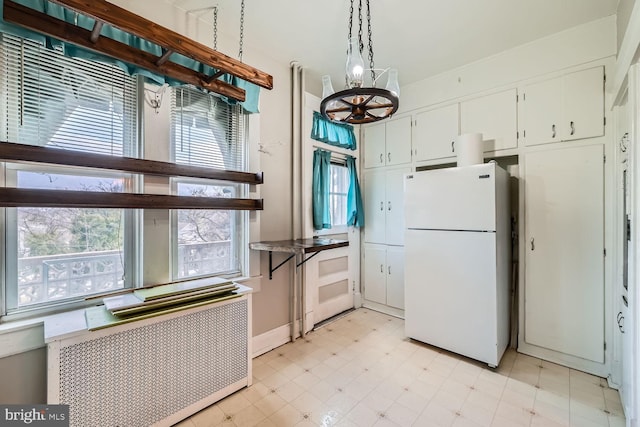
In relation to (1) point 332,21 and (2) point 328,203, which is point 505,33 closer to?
(1) point 332,21

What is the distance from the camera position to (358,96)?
4.73ft

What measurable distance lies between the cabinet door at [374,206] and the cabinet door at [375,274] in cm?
16

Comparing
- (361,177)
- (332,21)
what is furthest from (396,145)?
(332,21)

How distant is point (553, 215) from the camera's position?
94.2 inches

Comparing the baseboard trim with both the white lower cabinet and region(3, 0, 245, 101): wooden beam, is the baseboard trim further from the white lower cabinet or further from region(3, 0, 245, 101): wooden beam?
region(3, 0, 245, 101): wooden beam

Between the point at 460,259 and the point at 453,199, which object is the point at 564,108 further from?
the point at 460,259

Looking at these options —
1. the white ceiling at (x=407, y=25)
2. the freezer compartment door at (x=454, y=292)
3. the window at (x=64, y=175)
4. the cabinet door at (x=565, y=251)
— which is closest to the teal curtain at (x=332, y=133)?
the white ceiling at (x=407, y=25)

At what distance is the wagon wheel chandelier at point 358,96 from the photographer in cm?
137

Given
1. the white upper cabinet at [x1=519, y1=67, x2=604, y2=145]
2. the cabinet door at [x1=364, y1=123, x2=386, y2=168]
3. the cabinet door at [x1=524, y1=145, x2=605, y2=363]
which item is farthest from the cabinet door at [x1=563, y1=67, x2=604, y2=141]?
the cabinet door at [x1=364, y1=123, x2=386, y2=168]

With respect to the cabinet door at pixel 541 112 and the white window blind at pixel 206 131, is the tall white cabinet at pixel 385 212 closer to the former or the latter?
the cabinet door at pixel 541 112

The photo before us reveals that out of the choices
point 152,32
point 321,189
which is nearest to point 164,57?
point 152,32

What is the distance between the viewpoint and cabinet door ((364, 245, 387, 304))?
3521mm

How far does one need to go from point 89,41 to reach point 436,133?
9.86 feet

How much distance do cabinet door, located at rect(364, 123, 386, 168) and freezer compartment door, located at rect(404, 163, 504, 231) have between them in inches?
34.8
